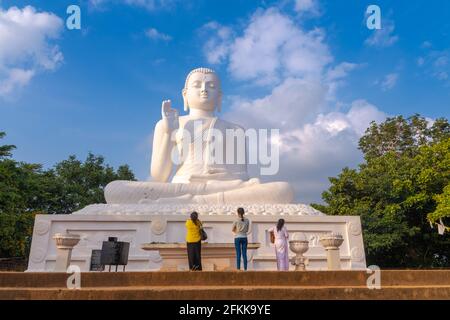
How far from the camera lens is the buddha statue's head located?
43.4ft

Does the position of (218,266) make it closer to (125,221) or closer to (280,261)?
(280,261)

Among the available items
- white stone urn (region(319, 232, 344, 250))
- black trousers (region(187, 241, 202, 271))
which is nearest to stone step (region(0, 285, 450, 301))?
black trousers (region(187, 241, 202, 271))

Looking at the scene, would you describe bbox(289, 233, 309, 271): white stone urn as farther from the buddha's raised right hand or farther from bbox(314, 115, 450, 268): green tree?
bbox(314, 115, 450, 268): green tree

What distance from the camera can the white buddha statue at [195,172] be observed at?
10.7m

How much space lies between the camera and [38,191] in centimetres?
1966

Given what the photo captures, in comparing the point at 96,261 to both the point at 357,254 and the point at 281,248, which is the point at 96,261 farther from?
the point at 357,254

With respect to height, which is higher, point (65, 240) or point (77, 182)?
point (77, 182)

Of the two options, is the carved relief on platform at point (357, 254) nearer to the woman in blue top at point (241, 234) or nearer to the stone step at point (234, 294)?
the woman in blue top at point (241, 234)

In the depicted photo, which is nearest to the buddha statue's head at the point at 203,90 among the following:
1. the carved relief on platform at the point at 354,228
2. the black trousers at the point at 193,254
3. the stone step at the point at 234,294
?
the carved relief on platform at the point at 354,228

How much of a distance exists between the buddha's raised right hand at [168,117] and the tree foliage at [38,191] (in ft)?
21.5

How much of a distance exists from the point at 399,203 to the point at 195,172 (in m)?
9.71

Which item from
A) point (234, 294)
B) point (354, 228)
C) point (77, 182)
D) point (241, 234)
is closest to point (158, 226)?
point (241, 234)

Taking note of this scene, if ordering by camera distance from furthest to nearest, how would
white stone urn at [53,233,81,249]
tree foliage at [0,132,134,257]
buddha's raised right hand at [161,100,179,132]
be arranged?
tree foliage at [0,132,134,257] < buddha's raised right hand at [161,100,179,132] < white stone urn at [53,233,81,249]

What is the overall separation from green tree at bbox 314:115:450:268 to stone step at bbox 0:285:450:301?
1264 cm
